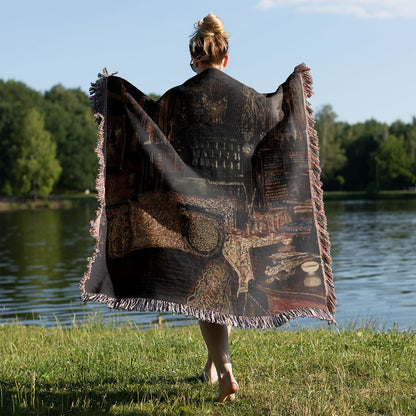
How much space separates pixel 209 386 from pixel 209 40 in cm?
222

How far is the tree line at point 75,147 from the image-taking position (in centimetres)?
6309

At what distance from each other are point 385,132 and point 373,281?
7917cm

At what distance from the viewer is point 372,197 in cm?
8131

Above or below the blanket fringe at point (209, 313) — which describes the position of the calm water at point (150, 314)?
below

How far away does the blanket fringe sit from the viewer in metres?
3.81

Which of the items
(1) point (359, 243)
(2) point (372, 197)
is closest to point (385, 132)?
(2) point (372, 197)

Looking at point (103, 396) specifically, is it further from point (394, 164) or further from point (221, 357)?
point (394, 164)

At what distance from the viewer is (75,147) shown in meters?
69.8

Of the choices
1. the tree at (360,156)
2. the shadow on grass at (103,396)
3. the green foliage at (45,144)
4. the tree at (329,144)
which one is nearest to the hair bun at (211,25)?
the shadow on grass at (103,396)

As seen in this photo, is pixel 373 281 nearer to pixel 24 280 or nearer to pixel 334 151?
pixel 24 280

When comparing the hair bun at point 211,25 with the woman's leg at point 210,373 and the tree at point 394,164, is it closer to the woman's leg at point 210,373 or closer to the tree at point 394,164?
the woman's leg at point 210,373

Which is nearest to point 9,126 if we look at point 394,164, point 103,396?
point 394,164

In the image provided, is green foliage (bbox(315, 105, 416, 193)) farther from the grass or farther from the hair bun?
the hair bun

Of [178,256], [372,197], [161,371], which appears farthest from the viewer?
[372,197]
